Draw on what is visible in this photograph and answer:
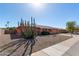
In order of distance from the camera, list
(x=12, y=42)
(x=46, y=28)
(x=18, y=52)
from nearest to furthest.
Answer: (x=18, y=52) → (x=46, y=28) → (x=12, y=42)

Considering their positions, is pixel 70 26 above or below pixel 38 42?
above

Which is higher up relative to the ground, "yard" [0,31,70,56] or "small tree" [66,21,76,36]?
"small tree" [66,21,76,36]

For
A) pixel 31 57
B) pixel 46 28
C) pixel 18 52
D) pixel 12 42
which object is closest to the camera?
pixel 31 57

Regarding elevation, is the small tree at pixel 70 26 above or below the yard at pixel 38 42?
above

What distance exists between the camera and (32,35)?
416 centimetres

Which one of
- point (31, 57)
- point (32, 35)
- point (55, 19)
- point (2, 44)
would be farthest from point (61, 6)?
point (2, 44)

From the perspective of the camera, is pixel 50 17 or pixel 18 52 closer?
pixel 18 52

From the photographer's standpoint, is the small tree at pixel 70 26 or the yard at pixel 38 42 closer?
the yard at pixel 38 42

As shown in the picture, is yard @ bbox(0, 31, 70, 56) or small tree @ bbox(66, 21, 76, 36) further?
small tree @ bbox(66, 21, 76, 36)

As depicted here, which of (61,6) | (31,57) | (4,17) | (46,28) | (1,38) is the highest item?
(61,6)

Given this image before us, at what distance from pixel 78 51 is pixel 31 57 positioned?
4.29 ft

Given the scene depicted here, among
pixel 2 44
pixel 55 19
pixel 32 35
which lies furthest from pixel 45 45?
pixel 2 44

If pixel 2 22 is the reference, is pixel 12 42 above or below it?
below

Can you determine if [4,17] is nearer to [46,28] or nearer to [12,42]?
[12,42]
